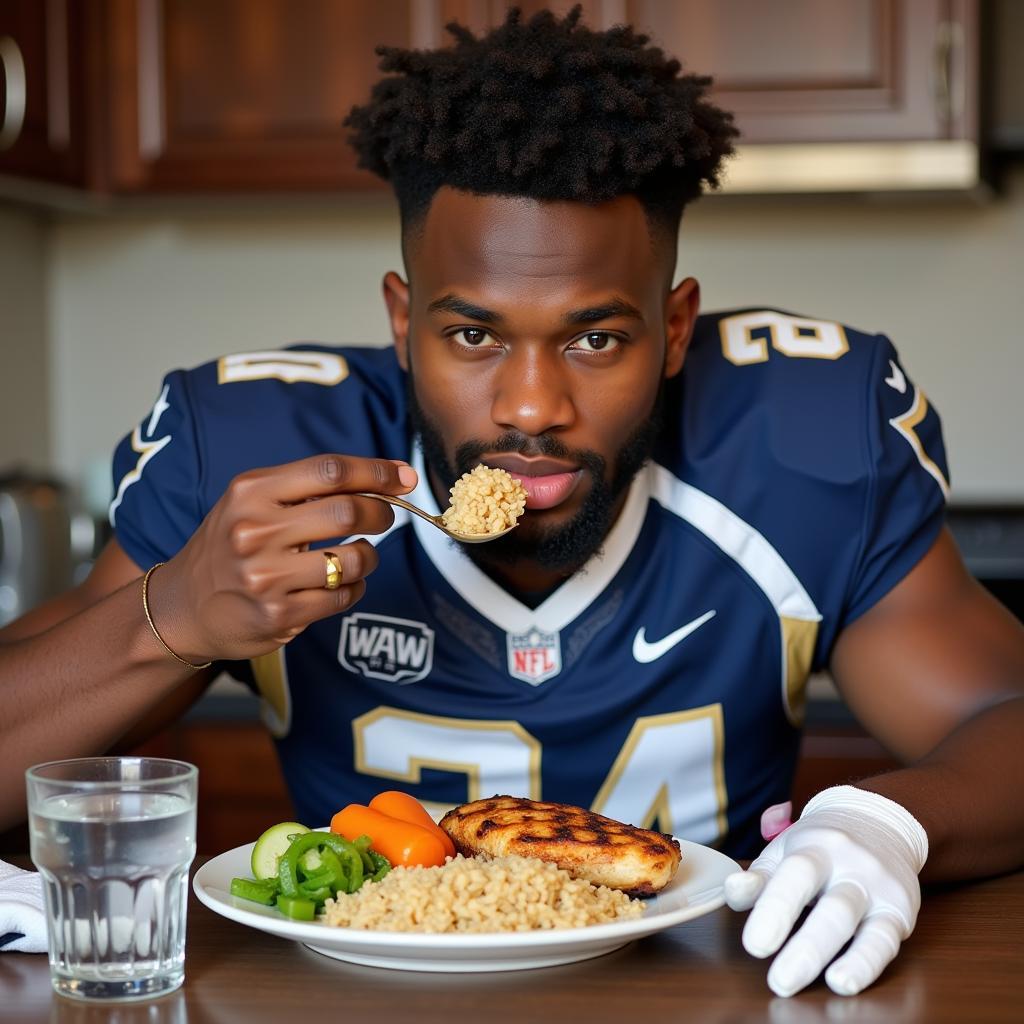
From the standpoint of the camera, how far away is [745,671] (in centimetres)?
139

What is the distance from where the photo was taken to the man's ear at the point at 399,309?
1.42m

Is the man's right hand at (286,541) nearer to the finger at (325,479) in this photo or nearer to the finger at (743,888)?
the finger at (325,479)

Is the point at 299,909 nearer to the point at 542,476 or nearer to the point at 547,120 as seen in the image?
the point at 542,476

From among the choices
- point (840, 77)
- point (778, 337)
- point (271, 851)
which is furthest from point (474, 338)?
point (840, 77)

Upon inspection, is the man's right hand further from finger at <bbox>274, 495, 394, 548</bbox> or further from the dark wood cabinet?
the dark wood cabinet

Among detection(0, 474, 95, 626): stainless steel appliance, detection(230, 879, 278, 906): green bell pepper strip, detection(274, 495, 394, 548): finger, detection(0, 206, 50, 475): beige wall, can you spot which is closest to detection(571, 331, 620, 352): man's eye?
detection(274, 495, 394, 548): finger

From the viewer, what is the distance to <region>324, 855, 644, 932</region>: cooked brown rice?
81 cm

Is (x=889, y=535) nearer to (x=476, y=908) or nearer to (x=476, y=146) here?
(x=476, y=146)

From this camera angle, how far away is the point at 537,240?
121cm

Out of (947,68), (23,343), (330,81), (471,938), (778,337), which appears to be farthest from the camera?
(23,343)

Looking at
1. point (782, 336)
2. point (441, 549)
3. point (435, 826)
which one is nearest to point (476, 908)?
point (435, 826)

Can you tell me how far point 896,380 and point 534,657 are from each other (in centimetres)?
45

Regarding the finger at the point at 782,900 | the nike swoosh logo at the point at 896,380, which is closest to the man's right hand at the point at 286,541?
the finger at the point at 782,900

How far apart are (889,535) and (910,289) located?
4.72 feet
